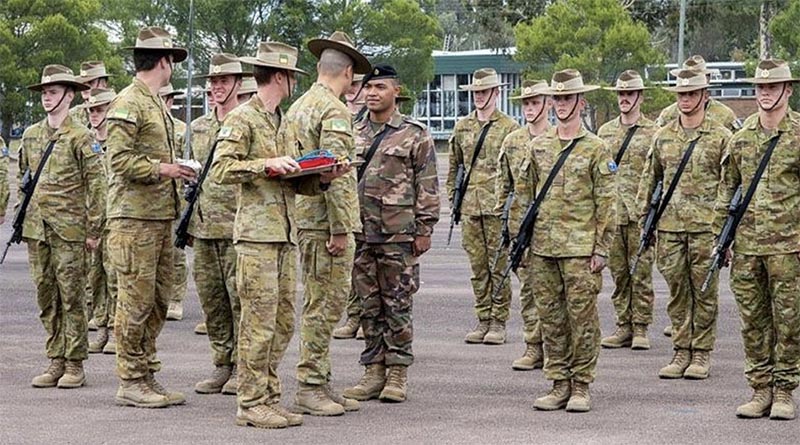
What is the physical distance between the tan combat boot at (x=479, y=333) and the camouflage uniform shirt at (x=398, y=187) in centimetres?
287

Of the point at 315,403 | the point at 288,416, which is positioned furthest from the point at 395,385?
the point at 288,416

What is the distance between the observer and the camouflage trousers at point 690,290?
12.0m

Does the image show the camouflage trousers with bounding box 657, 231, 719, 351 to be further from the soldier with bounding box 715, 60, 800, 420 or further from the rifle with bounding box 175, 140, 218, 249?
the rifle with bounding box 175, 140, 218, 249

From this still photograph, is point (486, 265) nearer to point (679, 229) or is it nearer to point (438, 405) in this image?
point (679, 229)

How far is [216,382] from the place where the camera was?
433 inches

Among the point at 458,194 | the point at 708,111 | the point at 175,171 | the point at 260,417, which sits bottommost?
the point at 260,417

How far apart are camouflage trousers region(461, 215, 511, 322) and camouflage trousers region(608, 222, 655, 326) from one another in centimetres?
98

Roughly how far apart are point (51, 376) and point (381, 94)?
3141 millimetres

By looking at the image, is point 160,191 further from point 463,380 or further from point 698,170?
point 698,170

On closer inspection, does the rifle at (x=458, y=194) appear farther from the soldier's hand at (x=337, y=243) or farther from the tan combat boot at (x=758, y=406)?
the tan combat boot at (x=758, y=406)

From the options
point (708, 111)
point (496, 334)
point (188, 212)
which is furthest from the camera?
point (496, 334)

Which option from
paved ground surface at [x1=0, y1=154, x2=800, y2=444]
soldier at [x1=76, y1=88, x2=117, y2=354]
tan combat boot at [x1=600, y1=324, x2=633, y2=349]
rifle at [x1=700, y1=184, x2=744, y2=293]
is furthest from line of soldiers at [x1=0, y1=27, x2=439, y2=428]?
tan combat boot at [x1=600, y1=324, x2=633, y2=349]

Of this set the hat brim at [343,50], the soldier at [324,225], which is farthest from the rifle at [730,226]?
the hat brim at [343,50]

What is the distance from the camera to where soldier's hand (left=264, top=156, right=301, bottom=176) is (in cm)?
930
